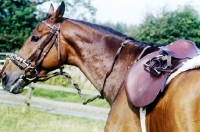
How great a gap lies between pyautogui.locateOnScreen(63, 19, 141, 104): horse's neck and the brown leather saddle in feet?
1.24

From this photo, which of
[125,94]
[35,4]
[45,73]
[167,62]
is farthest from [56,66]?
[35,4]

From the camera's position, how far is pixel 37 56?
3.88 metres

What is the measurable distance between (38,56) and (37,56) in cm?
1

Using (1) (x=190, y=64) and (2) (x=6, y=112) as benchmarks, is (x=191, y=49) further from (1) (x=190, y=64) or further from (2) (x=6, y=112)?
(2) (x=6, y=112)

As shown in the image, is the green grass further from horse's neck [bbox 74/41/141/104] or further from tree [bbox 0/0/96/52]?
tree [bbox 0/0/96/52]

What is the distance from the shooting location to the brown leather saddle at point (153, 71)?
2947 mm

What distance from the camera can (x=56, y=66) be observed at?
13.0 ft

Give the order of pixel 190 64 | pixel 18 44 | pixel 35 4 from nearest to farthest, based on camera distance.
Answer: pixel 190 64 < pixel 18 44 < pixel 35 4

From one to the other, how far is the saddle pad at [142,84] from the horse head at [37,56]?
3.41ft

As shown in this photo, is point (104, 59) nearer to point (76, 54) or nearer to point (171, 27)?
point (76, 54)

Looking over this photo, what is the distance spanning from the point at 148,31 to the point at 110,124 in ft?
68.8

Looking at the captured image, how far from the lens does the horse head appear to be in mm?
3873

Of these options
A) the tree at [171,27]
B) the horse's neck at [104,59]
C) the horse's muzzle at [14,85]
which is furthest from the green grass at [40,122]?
the tree at [171,27]

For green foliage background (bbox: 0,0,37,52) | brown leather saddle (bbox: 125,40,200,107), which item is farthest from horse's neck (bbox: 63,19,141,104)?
green foliage background (bbox: 0,0,37,52)
